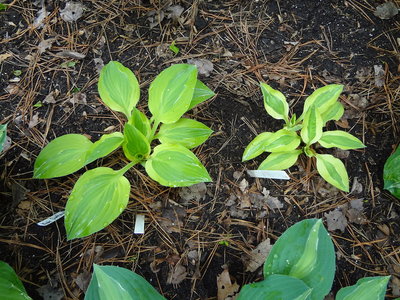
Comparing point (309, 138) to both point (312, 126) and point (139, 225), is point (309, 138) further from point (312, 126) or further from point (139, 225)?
point (139, 225)

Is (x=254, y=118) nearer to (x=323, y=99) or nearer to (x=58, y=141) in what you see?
(x=323, y=99)

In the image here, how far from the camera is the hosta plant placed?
62.2 inches

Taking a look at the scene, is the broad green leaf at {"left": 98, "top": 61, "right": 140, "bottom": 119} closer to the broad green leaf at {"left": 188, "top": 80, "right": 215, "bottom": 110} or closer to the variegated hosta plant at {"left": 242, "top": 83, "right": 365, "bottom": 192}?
the broad green leaf at {"left": 188, "top": 80, "right": 215, "bottom": 110}

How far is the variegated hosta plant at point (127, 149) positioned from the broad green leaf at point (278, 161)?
1.17ft

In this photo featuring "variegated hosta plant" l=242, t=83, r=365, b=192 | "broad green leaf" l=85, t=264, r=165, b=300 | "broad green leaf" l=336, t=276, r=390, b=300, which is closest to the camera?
"broad green leaf" l=85, t=264, r=165, b=300

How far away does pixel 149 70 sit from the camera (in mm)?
2273

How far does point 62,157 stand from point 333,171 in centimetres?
140

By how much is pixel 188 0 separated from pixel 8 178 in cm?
154

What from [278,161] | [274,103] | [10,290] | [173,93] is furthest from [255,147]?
[10,290]

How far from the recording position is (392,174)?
1.99 m

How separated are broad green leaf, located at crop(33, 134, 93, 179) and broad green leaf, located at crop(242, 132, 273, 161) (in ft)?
2.66

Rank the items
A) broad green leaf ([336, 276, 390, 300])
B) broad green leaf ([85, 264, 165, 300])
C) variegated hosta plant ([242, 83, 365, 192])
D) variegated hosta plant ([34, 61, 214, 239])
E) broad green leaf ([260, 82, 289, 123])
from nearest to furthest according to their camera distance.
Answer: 1. broad green leaf ([85, 264, 165, 300])
2. broad green leaf ([336, 276, 390, 300])
3. variegated hosta plant ([34, 61, 214, 239])
4. variegated hosta plant ([242, 83, 365, 192])
5. broad green leaf ([260, 82, 289, 123])

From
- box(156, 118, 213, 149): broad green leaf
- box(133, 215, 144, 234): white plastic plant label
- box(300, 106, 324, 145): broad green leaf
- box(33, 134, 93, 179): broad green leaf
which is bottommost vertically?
box(133, 215, 144, 234): white plastic plant label

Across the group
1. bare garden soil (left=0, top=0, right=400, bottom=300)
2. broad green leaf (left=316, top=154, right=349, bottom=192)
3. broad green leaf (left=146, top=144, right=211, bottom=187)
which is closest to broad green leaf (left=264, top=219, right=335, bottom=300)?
bare garden soil (left=0, top=0, right=400, bottom=300)
